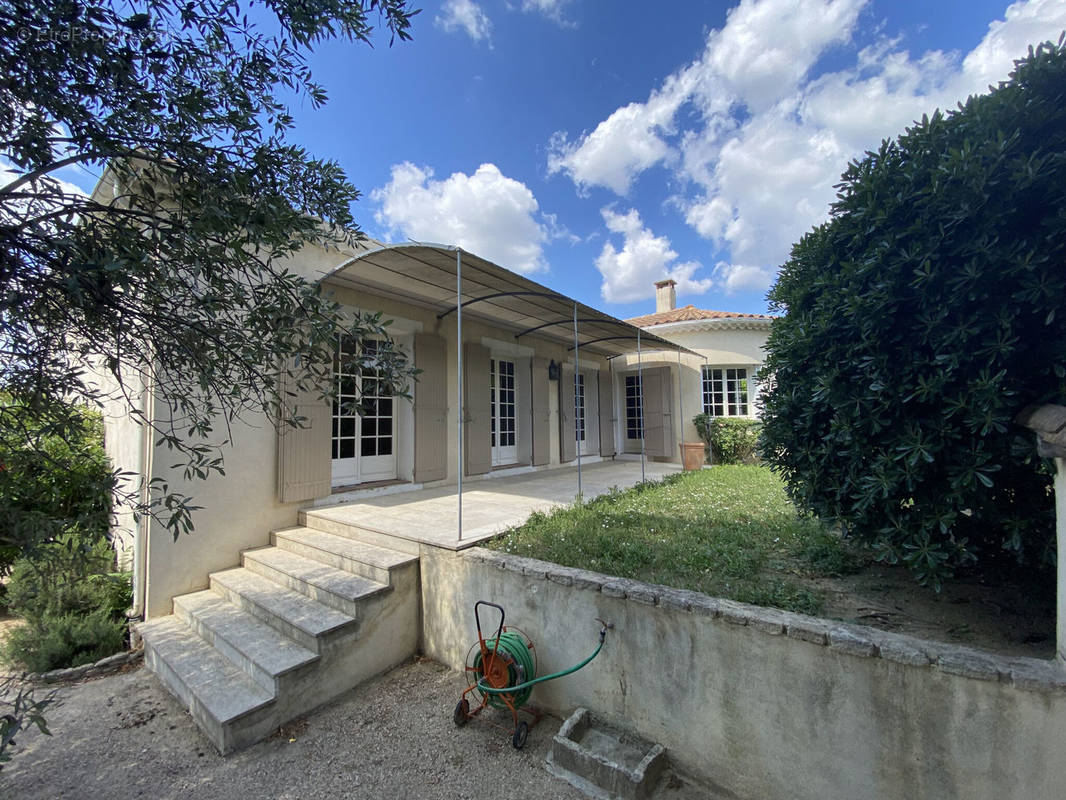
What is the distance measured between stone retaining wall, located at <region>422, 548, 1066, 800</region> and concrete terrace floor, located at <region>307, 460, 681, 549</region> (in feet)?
4.28

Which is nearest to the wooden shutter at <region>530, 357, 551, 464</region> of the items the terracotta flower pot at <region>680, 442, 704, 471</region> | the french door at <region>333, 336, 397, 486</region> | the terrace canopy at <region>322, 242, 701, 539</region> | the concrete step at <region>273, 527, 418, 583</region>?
the terrace canopy at <region>322, 242, 701, 539</region>

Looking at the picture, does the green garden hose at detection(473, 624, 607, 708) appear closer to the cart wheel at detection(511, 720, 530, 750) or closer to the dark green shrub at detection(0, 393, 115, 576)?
the cart wheel at detection(511, 720, 530, 750)

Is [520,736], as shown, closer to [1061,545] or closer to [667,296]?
[1061,545]

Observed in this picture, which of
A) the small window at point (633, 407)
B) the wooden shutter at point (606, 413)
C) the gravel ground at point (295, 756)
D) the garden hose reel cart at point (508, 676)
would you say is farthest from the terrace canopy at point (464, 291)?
the small window at point (633, 407)

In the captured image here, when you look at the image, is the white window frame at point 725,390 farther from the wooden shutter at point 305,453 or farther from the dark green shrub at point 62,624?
the dark green shrub at point 62,624

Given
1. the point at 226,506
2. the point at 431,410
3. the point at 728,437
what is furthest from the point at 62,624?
the point at 728,437

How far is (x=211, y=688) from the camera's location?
287cm

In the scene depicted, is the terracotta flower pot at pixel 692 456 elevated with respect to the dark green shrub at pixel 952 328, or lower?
lower

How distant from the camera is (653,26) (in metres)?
6.58

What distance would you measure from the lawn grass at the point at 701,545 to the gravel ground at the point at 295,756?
1.11 metres

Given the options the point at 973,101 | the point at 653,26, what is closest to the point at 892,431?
the point at 973,101

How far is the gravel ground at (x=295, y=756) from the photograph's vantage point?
7.72 feet

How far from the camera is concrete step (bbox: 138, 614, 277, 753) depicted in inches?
104

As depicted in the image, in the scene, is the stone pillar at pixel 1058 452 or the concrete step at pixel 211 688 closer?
the stone pillar at pixel 1058 452
